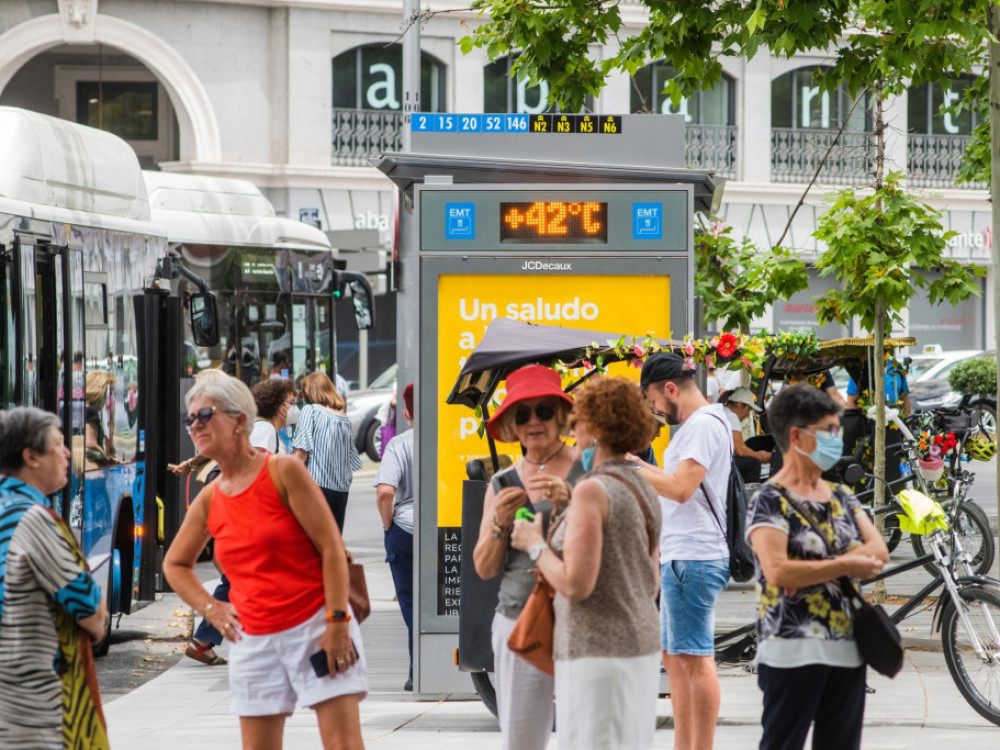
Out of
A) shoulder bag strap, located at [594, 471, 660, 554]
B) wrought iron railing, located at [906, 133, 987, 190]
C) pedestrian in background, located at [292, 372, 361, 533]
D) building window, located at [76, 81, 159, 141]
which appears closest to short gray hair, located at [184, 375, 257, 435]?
shoulder bag strap, located at [594, 471, 660, 554]

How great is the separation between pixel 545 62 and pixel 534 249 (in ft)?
14.7

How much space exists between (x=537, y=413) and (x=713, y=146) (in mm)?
31436

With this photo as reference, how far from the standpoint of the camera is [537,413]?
5348mm

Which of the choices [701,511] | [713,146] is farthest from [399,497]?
[713,146]

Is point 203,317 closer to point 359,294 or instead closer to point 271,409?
point 359,294

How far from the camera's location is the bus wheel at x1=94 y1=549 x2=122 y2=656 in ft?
34.9

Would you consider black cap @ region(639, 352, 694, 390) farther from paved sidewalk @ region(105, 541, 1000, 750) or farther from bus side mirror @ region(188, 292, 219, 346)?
bus side mirror @ region(188, 292, 219, 346)

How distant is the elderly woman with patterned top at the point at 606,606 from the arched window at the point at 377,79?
29.1 meters

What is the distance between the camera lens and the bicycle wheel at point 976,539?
42.6 ft

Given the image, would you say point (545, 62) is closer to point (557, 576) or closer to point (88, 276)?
point (88, 276)

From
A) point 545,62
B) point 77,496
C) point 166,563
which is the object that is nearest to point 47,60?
point 545,62

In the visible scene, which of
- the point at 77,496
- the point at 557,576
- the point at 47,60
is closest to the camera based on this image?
the point at 557,576

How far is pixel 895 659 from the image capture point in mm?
4797

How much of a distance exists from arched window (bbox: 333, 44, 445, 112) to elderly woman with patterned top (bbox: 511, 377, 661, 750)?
29053 millimetres
